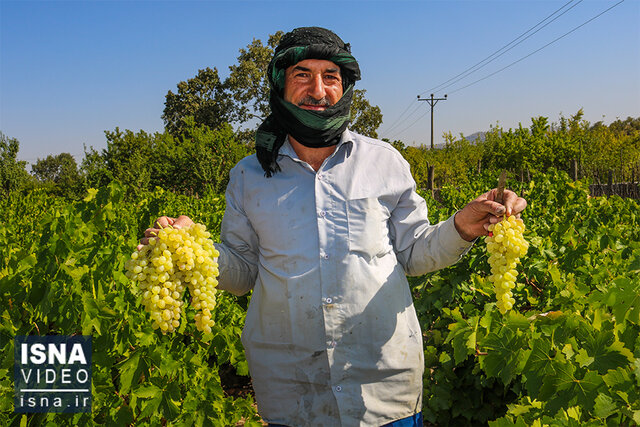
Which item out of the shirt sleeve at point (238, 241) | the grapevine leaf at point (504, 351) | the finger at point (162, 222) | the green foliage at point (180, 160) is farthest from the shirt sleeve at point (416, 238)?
the green foliage at point (180, 160)

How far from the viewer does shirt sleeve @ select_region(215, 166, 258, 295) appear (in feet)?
7.02

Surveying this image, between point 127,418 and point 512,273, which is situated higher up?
point 512,273

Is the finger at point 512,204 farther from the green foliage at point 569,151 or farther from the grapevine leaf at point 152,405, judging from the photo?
the green foliage at point 569,151

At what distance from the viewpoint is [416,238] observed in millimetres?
2107

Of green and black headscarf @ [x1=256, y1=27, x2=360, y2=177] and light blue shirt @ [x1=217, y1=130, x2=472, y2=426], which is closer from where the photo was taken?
light blue shirt @ [x1=217, y1=130, x2=472, y2=426]

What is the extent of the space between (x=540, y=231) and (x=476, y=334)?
10.0ft

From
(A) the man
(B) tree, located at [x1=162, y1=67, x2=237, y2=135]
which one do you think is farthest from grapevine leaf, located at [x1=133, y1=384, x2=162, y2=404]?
(B) tree, located at [x1=162, y1=67, x2=237, y2=135]

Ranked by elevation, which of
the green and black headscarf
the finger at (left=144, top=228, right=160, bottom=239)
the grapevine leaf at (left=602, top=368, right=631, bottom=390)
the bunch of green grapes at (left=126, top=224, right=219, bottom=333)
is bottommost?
the grapevine leaf at (left=602, top=368, right=631, bottom=390)

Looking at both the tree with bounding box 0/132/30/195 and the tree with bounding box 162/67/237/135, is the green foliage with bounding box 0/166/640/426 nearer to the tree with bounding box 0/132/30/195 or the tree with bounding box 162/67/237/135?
the tree with bounding box 0/132/30/195

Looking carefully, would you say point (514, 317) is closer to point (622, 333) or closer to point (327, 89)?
point (622, 333)

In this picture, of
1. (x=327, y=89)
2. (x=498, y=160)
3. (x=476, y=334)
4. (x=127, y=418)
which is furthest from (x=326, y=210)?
(x=498, y=160)

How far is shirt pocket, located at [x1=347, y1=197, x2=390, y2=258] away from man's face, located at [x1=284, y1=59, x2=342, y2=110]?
43 cm

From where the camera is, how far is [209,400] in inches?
93.9

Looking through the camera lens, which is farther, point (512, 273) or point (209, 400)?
point (209, 400)
